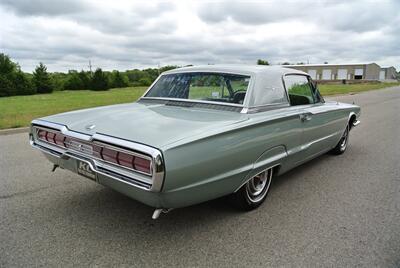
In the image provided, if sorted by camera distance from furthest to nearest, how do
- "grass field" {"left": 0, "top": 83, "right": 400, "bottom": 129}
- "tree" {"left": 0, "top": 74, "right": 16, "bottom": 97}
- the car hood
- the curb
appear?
"tree" {"left": 0, "top": 74, "right": 16, "bottom": 97}
"grass field" {"left": 0, "top": 83, "right": 400, "bottom": 129}
the curb
the car hood

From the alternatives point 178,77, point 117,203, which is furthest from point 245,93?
point 117,203

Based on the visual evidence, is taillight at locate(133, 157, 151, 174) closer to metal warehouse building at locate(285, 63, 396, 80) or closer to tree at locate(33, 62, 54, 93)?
tree at locate(33, 62, 54, 93)

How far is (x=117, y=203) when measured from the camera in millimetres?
3490

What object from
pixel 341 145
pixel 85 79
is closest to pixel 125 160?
pixel 341 145

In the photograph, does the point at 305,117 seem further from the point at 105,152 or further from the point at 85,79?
the point at 85,79

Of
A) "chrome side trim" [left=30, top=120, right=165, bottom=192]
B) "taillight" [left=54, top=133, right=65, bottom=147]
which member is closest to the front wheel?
"chrome side trim" [left=30, top=120, right=165, bottom=192]

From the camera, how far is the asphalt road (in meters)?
2.51

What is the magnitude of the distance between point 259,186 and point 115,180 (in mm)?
1645

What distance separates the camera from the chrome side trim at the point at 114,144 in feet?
7.06

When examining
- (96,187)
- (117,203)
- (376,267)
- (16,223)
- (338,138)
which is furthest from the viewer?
(338,138)

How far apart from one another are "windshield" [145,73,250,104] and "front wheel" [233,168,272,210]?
2.81 ft

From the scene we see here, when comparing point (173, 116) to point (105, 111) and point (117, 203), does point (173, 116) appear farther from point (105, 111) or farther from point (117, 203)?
point (117, 203)

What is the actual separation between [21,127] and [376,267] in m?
8.44

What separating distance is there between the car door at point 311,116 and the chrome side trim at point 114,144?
216cm
